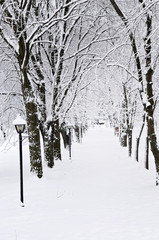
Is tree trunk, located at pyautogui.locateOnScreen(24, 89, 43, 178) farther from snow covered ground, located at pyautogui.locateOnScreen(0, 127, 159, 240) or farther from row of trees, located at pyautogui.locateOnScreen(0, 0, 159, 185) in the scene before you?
snow covered ground, located at pyautogui.locateOnScreen(0, 127, 159, 240)

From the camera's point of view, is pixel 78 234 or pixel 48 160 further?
pixel 48 160

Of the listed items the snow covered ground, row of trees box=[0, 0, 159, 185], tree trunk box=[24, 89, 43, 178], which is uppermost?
row of trees box=[0, 0, 159, 185]

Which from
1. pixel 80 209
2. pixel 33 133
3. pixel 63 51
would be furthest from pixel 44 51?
pixel 80 209

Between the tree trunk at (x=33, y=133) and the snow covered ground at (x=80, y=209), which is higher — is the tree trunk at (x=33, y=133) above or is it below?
above

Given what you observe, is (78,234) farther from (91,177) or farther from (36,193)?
(91,177)

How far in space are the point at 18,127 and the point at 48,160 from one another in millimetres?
5571

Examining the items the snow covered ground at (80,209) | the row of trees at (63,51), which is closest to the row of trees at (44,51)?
the row of trees at (63,51)

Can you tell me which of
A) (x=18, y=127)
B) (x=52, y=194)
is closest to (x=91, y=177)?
(x=52, y=194)

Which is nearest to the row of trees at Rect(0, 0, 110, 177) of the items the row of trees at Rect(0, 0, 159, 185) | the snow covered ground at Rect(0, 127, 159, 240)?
the row of trees at Rect(0, 0, 159, 185)

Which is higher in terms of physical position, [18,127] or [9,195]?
[18,127]

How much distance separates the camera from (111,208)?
6453mm

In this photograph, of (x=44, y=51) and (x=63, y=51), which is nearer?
(x=63, y=51)

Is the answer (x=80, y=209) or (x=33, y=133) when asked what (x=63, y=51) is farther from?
(x=80, y=209)

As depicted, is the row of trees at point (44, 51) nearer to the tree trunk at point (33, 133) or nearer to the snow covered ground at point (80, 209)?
the tree trunk at point (33, 133)
